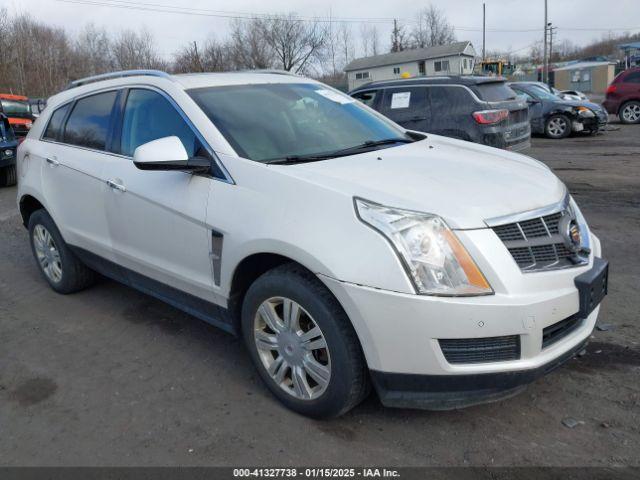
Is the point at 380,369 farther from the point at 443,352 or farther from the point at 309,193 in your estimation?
the point at 309,193

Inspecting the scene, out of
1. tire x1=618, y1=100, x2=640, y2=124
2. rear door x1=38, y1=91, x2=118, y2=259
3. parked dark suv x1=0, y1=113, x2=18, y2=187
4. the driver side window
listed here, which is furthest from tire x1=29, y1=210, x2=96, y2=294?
tire x1=618, y1=100, x2=640, y2=124

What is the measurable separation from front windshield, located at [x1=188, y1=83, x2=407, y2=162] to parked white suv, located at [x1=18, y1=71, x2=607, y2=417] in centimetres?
1

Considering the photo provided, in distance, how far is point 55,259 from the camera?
4.99 meters

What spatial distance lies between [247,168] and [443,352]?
138cm

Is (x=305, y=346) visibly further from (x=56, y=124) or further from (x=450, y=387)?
(x=56, y=124)

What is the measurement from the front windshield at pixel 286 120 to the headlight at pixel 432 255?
1008 millimetres

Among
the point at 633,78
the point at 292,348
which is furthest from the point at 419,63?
the point at 292,348

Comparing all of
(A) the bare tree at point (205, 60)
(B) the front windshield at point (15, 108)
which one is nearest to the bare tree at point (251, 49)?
(A) the bare tree at point (205, 60)

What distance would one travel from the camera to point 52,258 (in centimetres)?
502

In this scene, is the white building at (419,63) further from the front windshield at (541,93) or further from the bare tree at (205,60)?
the front windshield at (541,93)

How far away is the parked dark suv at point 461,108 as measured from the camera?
8977 mm

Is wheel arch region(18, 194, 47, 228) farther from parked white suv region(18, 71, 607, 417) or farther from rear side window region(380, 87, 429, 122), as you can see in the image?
rear side window region(380, 87, 429, 122)

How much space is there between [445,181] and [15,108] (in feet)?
59.8

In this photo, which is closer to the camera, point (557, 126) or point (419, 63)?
point (557, 126)
